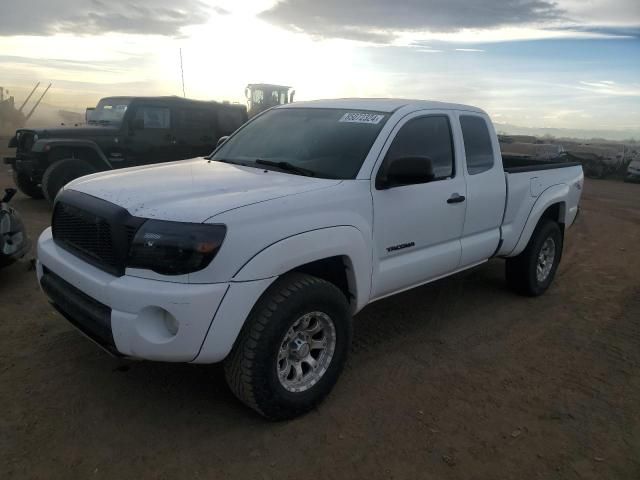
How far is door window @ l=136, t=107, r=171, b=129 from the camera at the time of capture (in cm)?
994

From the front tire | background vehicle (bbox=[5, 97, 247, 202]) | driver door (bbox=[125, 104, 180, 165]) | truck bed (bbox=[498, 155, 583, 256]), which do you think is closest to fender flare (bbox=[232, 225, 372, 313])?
the front tire

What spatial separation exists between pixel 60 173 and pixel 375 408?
7.39 m

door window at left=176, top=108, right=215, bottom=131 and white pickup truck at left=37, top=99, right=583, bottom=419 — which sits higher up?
door window at left=176, top=108, right=215, bottom=131

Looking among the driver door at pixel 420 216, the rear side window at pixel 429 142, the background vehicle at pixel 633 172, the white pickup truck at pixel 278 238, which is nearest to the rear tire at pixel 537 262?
the white pickup truck at pixel 278 238

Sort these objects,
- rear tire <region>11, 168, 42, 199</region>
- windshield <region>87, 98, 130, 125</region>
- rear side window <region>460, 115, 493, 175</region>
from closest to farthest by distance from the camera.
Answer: rear side window <region>460, 115, 493, 175</region> → rear tire <region>11, 168, 42, 199</region> → windshield <region>87, 98, 130, 125</region>

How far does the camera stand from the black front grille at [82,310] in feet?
9.10

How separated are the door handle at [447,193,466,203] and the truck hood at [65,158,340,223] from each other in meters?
1.15

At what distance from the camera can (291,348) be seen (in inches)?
123

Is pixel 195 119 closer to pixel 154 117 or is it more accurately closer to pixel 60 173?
pixel 154 117

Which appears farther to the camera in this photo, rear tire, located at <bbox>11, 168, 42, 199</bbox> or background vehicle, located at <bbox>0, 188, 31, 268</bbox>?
rear tire, located at <bbox>11, 168, 42, 199</bbox>

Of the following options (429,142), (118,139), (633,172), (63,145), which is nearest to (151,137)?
(118,139)

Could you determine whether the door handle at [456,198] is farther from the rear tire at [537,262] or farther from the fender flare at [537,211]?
the rear tire at [537,262]

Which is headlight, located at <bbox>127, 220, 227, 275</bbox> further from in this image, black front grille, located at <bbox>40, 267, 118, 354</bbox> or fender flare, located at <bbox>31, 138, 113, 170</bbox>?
fender flare, located at <bbox>31, 138, 113, 170</bbox>

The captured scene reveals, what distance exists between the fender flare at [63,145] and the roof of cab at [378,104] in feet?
18.9
